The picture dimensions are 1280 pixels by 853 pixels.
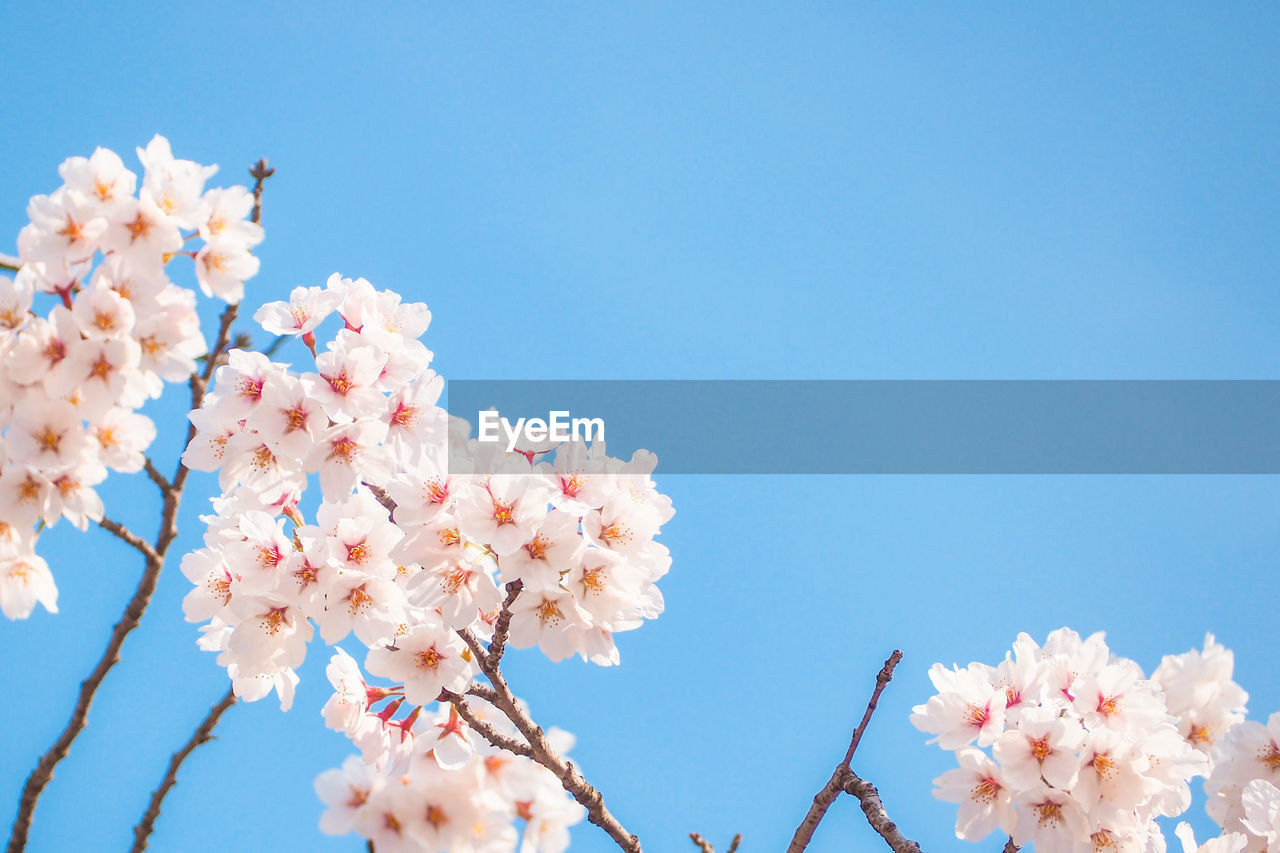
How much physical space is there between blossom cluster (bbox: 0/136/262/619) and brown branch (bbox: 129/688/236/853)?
0.79m

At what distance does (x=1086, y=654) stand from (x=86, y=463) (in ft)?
11.1

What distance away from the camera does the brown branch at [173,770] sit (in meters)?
2.96

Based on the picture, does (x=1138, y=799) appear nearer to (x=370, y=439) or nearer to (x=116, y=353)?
(x=370, y=439)

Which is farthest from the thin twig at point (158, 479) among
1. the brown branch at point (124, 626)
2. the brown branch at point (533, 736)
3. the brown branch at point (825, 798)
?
the brown branch at point (825, 798)

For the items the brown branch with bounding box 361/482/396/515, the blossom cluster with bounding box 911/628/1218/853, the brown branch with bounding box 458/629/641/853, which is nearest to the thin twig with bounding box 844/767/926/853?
the blossom cluster with bounding box 911/628/1218/853

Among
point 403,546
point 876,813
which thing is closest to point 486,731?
point 403,546

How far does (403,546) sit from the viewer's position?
105 inches

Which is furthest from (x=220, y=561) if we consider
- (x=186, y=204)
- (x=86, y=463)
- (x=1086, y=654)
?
(x=1086, y=654)

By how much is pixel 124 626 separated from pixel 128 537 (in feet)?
0.94

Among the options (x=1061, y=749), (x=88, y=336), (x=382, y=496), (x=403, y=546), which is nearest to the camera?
(x=88, y=336)

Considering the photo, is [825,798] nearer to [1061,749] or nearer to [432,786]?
[1061,749]

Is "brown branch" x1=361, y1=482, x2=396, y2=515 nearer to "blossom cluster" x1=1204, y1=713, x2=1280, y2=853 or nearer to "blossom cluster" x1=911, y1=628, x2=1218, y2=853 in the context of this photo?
"blossom cluster" x1=911, y1=628, x2=1218, y2=853

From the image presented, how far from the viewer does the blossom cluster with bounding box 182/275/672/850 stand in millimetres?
2670

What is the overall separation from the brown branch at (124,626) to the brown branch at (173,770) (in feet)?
1.01
